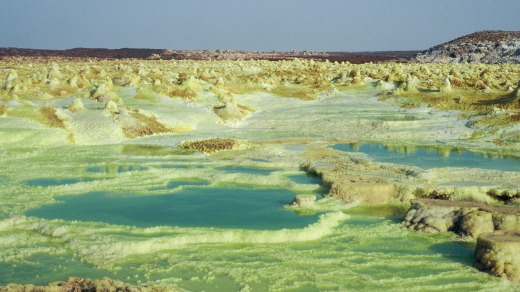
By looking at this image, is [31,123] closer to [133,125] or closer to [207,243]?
[133,125]

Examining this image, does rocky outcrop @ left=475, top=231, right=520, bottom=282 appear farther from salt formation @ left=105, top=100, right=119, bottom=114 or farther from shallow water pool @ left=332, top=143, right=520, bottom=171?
salt formation @ left=105, top=100, right=119, bottom=114

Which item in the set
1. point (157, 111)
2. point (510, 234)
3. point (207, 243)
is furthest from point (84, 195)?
point (157, 111)

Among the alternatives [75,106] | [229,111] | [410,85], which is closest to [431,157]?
[229,111]

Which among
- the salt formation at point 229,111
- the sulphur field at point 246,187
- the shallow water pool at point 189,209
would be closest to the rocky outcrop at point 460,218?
the sulphur field at point 246,187

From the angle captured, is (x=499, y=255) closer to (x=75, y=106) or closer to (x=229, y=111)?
(x=75, y=106)

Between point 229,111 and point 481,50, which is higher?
point 481,50

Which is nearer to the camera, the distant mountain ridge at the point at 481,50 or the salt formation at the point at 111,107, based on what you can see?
the salt formation at the point at 111,107

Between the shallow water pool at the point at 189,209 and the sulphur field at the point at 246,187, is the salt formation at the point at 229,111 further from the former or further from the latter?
the shallow water pool at the point at 189,209

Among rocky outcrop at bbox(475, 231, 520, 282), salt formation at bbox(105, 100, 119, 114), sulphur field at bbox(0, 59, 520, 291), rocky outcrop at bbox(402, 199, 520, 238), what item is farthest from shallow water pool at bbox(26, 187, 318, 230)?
salt formation at bbox(105, 100, 119, 114)
